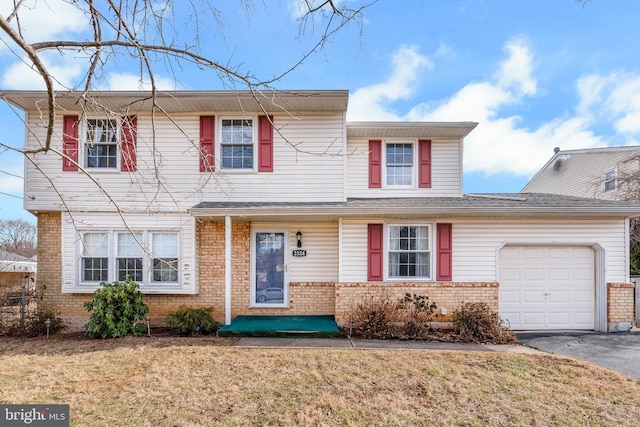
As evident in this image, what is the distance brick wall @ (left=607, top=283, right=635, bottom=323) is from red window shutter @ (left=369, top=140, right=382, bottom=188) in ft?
19.8

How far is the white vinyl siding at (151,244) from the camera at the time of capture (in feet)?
26.4

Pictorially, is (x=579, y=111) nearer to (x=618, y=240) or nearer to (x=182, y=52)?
(x=618, y=240)

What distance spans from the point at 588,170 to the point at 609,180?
1467 mm

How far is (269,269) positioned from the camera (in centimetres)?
859

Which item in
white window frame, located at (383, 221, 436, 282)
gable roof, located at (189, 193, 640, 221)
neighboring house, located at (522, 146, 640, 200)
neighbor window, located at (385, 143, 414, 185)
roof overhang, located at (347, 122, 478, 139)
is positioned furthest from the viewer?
neighboring house, located at (522, 146, 640, 200)

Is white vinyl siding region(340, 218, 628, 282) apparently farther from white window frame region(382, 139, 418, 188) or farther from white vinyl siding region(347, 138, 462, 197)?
white window frame region(382, 139, 418, 188)

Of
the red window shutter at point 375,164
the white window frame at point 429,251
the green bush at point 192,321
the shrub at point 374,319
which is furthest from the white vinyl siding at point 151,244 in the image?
the red window shutter at point 375,164

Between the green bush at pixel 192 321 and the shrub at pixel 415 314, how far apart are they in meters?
4.30

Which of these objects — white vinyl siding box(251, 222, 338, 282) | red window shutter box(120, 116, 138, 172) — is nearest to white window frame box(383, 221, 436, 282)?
white vinyl siding box(251, 222, 338, 282)

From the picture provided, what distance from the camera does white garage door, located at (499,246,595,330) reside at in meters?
8.05

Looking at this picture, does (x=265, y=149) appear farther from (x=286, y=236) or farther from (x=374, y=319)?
(x=374, y=319)

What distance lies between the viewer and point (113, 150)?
8344 mm

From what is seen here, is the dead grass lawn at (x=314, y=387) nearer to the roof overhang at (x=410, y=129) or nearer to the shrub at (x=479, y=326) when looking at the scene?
the shrub at (x=479, y=326)

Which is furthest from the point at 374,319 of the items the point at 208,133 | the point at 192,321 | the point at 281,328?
the point at 208,133
